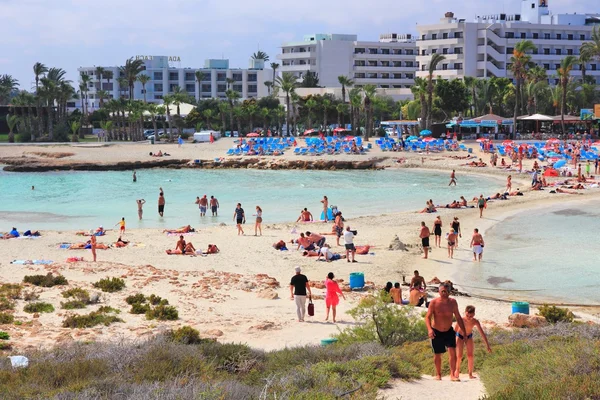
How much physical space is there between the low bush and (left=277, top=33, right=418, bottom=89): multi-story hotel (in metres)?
87.0

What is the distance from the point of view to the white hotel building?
8425 cm

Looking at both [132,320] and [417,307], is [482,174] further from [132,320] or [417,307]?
[132,320]

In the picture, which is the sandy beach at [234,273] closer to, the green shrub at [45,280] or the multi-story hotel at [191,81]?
the green shrub at [45,280]

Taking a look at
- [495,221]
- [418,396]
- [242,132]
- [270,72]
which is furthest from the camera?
[270,72]

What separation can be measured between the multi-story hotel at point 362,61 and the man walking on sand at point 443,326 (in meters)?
90.3

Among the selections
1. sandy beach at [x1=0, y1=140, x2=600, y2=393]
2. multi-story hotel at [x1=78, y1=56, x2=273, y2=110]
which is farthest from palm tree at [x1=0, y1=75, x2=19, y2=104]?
sandy beach at [x1=0, y1=140, x2=600, y2=393]

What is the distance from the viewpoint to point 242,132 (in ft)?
268

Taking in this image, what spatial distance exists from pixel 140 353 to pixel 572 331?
5442 millimetres

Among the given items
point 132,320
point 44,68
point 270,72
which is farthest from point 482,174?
point 270,72

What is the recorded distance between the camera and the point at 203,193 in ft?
131

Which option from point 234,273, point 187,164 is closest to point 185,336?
point 234,273

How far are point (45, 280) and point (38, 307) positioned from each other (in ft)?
6.93

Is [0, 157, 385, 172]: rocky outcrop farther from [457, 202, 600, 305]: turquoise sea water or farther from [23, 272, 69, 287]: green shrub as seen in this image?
[23, 272, 69, 287]: green shrub

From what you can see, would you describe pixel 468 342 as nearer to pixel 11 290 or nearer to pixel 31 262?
pixel 11 290
